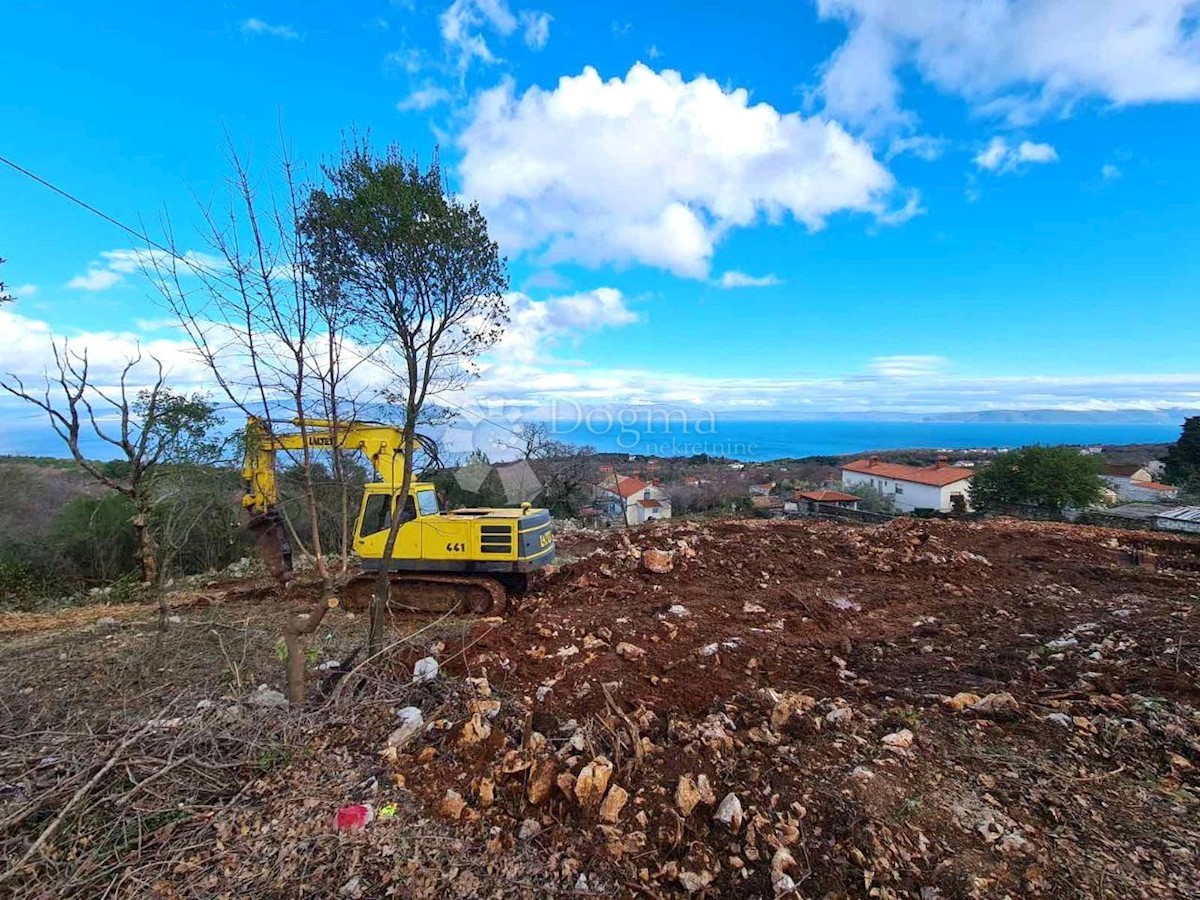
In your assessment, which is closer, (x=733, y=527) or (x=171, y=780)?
(x=171, y=780)

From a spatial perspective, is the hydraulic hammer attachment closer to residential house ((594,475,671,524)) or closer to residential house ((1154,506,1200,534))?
residential house ((594,475,671,524))

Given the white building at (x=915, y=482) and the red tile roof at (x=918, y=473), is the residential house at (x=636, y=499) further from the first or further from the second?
the red tile roof at (x=918, y=473)

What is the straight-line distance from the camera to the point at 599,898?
1990 millimetres

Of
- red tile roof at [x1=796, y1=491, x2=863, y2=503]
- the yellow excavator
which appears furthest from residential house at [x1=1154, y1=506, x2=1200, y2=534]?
red tile roof at [x1=796, y1=491, x2=863, y2=503]

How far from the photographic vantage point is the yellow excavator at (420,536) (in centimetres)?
632

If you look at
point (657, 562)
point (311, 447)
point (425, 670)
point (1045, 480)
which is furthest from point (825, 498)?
point (425, 670)

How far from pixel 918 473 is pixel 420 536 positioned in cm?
3168

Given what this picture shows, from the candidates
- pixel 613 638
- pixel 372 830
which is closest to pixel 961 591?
pixel 613 638

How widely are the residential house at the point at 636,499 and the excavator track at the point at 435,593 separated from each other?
13288 millimetres

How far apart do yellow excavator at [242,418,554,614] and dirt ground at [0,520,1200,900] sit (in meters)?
1.68

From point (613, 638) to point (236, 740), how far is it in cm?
285

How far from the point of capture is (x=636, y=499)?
90.1ft

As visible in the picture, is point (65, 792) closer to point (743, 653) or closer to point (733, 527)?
point (743, 653)

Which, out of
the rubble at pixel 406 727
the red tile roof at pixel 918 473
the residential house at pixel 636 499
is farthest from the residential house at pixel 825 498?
the rubble at pixel 406 727
